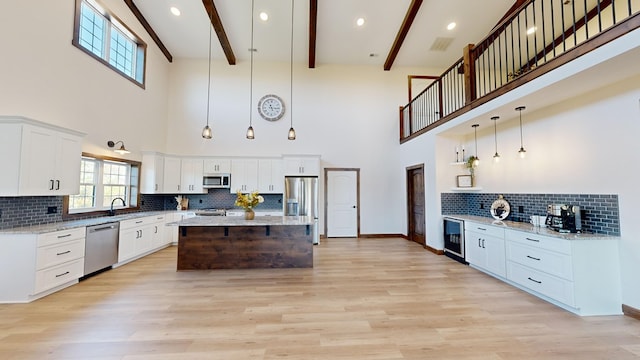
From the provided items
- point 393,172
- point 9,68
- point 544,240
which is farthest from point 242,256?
point 393,172

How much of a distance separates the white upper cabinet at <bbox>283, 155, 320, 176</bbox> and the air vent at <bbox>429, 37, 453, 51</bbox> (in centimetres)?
412

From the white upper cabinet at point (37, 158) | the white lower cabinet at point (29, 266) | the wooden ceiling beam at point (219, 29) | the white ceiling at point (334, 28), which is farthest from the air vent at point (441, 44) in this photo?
the white lower cabinet at point (29, 266)

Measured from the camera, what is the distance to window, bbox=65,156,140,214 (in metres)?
4.58

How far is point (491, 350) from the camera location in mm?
2158

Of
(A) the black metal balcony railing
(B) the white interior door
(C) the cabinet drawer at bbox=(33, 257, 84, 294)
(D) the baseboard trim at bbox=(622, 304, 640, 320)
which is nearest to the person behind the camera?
(D) the baseboard trim at bbox=(622, 304, 640, 320)

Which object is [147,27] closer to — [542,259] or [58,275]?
[58,275]

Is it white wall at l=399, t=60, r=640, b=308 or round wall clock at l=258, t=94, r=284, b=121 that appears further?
round wall clock at l=258, t=94, r=284, b=121

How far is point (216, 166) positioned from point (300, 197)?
2296 millimetres

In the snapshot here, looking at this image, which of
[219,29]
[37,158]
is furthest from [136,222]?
[219,29]

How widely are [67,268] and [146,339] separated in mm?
2173

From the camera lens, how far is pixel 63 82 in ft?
13.2

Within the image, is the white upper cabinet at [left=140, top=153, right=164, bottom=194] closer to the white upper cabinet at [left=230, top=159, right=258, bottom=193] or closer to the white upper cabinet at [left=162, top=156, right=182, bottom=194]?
the white upper cabinet at [left=162, top=156, right=182, bottom=194]

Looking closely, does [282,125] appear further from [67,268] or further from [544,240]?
[544,240]

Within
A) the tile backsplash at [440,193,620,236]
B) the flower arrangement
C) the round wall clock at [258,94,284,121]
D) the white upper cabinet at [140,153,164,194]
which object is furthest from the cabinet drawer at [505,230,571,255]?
the white upper cabinet at [140,153,164,194]
